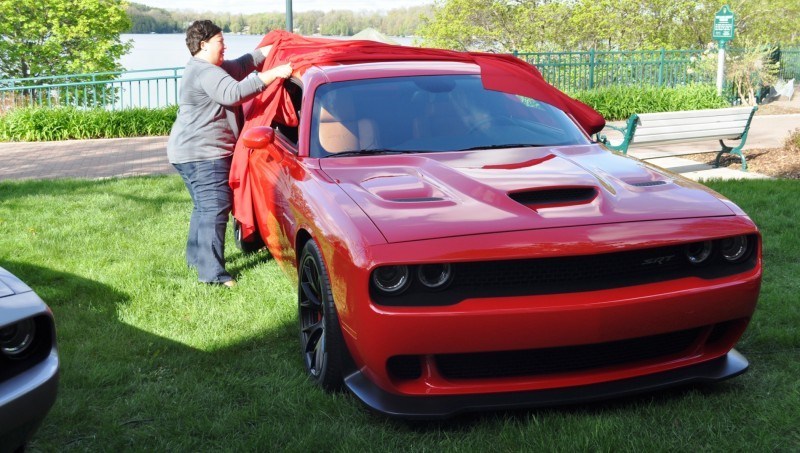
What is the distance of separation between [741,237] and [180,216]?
5.73 m

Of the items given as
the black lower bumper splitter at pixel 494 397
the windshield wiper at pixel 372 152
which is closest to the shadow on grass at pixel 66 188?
the windshield wiper at pixel 372 152

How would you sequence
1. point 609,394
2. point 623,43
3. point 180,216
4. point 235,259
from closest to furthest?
1. point 609,394
2. point 235,259
3. point 180,216
4. point 623,43

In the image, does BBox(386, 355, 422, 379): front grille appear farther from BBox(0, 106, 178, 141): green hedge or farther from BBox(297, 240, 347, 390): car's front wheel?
BBox(0, 106, 178, 141): green hedge

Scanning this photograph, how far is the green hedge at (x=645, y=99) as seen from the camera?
57.8ft

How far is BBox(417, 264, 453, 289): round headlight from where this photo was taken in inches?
137

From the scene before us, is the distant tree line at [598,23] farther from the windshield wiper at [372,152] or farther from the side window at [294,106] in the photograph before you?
the windshield wiper at [372,152]

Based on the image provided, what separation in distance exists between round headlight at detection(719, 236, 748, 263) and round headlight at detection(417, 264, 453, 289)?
1245 mm

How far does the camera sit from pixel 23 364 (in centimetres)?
297

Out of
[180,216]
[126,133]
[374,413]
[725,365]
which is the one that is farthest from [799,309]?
[126,133]

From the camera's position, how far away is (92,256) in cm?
680

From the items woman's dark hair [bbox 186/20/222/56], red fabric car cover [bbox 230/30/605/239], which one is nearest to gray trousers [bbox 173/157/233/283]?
red fabric car cover [bbox 230/30/605/239]

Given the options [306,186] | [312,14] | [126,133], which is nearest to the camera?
[306,186]

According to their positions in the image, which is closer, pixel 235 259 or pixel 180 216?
pixel 235 259

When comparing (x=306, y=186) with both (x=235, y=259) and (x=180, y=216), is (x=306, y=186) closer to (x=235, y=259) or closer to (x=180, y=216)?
(x=235, y=259)
